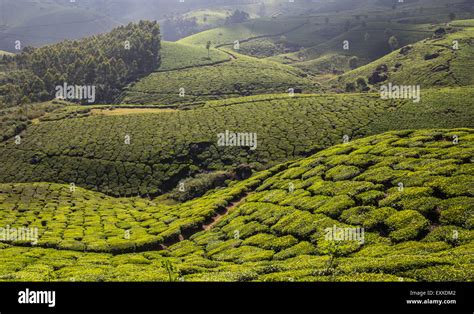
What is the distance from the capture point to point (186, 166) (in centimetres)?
10406

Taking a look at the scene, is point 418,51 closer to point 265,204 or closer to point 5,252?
point 265,204

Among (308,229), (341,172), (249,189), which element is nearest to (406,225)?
(308,229)

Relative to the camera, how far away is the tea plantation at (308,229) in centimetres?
2898

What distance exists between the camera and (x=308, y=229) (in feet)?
133

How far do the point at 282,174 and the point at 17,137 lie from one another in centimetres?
10275

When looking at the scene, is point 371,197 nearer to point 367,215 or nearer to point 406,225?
point 367,215

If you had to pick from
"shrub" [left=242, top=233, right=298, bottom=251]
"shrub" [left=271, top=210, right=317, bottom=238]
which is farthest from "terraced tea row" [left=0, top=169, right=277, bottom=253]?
"shrub" [left=271, top=210, right=317, bottom=238]

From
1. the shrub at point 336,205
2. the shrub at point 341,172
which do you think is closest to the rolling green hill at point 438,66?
the shrub at point 341,172

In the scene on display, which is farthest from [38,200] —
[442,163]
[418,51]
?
[418,51]
